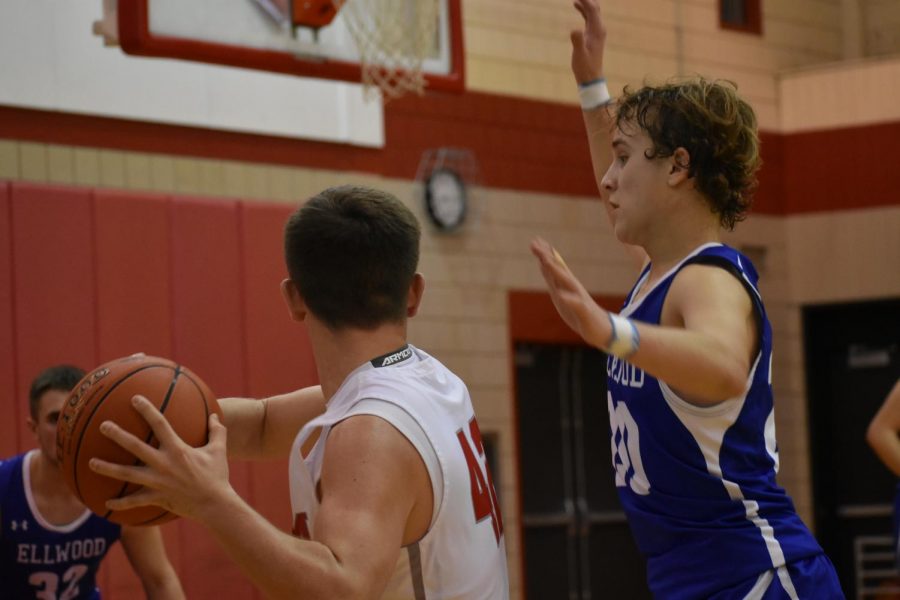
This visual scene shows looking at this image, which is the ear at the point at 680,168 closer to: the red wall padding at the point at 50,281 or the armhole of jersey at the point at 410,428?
the armhole of jersey at the point at 410,428

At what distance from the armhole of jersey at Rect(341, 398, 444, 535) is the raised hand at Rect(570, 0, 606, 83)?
1.58 metres

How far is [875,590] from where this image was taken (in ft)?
38.1

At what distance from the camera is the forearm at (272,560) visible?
94.3 inches

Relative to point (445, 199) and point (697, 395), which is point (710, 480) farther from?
point (445, 199)

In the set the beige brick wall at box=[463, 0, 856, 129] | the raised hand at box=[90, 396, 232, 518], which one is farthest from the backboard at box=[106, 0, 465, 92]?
the raised hand at box=[90, 396, 232, 518]

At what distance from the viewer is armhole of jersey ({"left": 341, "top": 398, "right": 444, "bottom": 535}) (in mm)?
2639

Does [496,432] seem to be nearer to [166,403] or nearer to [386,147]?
[386,147]

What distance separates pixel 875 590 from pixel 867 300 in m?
2.26

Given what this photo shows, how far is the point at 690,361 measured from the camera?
2.73 meters

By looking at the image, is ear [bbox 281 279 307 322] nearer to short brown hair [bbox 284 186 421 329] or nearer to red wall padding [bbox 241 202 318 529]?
short brown hair [bbox 284 186 421 329]

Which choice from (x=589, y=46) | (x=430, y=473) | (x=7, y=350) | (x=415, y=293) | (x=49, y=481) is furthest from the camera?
(x=7, y=350)

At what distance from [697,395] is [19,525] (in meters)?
3.56

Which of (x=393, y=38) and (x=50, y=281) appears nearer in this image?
(x=50, y=281)

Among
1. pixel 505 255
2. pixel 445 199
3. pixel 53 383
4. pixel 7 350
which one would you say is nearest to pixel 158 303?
pixel 7 350
